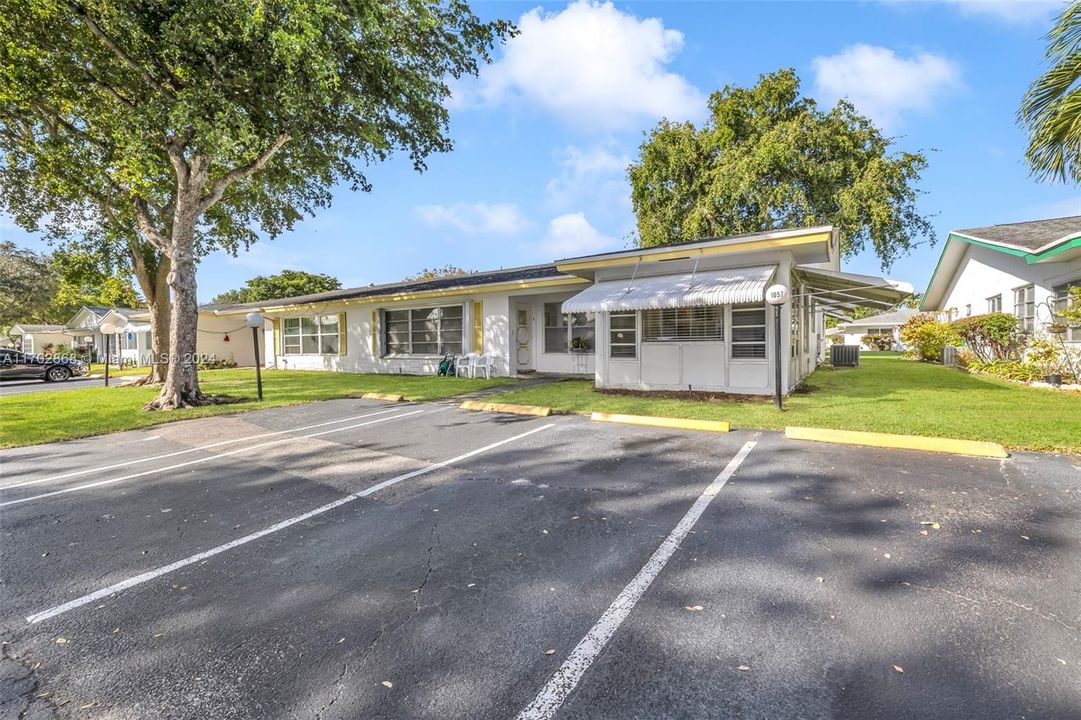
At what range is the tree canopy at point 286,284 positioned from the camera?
150 feet

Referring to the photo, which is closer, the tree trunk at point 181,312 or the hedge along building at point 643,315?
the hedge along building at point 643,315

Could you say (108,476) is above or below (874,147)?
below

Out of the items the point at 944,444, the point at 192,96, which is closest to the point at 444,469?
the point at 944,444

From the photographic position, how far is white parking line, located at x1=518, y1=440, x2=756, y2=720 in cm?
189

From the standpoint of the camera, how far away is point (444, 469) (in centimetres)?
539

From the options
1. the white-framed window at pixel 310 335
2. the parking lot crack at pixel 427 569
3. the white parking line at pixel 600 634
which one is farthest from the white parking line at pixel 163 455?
the white-framed window at pixel 310 335

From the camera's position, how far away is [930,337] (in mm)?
20781

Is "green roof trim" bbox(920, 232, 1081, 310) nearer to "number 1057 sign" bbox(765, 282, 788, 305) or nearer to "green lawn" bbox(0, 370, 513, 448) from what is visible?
"number 1057 sign" bbox(765, 282, 788, 305)

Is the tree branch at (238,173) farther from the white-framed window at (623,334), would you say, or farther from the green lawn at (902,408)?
the white-framed window at (623,334)

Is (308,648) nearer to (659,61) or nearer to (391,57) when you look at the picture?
(391,57)

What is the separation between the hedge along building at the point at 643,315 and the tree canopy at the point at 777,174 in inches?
307

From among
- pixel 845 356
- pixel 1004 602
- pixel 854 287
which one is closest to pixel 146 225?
pixel 1004 602

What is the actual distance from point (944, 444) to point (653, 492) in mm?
3957

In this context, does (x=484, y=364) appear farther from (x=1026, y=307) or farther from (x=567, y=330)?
(x=1026, y=307)
